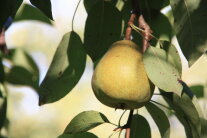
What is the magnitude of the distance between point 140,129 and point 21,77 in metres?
0.80

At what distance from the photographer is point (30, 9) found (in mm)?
1946

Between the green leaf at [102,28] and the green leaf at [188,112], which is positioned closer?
the green leaf at [188,112]

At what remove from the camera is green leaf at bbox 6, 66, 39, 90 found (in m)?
1.92

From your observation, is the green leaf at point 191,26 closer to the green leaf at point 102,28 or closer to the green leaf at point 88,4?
the green leaf at point 102,28

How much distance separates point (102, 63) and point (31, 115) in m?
6.03

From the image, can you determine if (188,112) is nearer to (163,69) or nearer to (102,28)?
(163,69)

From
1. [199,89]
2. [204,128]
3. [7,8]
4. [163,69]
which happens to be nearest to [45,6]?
[7,8]

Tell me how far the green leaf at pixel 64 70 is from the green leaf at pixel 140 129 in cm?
19

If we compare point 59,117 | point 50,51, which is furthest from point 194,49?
point 59,117

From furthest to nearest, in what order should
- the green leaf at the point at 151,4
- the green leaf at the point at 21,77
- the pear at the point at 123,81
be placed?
1. the green leaf at the point at 21,77
2. the green leaf at the point at 151,4
3. the pear at the point at 123,81

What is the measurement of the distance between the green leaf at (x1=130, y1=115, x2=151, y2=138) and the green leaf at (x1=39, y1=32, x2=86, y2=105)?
0.19 meters

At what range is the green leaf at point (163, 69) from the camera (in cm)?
99

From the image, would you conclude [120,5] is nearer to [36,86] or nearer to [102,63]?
[102,63]

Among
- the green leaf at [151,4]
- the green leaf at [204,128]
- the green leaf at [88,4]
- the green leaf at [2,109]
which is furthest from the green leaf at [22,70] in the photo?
the green leaf at [204,128]
